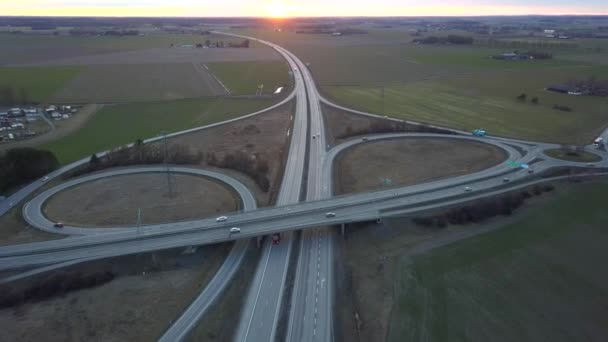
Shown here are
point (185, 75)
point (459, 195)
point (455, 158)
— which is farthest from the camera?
point (185, 75)

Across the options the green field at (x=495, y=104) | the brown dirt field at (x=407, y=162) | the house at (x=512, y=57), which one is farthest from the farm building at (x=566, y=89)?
the brown dirt field at (x=407, y=162)

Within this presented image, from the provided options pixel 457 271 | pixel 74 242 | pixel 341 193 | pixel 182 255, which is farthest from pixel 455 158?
pixel 74 242

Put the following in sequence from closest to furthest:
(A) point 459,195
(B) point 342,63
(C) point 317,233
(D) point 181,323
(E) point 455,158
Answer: (D) point 181,323 < (C) point 317,233 < (A) point 459,195 < (E) point 455,158 < (B) point 342,63

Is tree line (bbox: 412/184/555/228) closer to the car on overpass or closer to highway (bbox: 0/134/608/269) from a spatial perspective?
highway (bbox: 0/134/608/269)

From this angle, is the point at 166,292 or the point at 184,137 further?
the point at 184,137

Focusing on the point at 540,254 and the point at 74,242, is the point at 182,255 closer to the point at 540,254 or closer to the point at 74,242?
Result: the point at 74,242

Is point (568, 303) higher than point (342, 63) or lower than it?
lower

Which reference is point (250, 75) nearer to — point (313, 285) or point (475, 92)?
point (475, 92)
